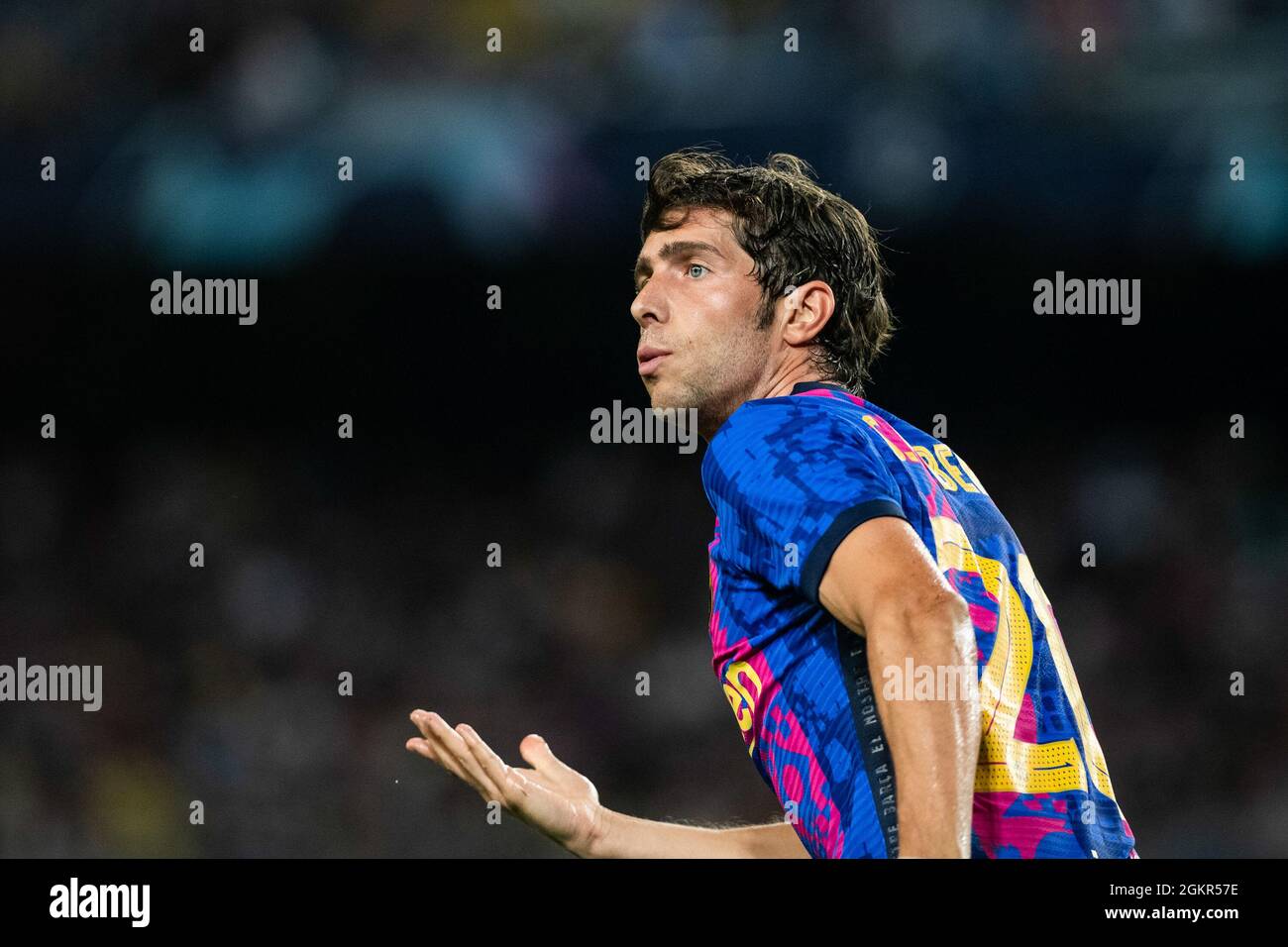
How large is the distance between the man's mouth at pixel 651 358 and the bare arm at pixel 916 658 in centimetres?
120

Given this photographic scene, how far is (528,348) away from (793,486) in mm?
6268

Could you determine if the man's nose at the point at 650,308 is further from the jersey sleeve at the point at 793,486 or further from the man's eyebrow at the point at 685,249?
the jersey sleeve at the point at 793,486

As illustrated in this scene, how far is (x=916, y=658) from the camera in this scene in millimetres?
2312

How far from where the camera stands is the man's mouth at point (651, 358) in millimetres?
3549

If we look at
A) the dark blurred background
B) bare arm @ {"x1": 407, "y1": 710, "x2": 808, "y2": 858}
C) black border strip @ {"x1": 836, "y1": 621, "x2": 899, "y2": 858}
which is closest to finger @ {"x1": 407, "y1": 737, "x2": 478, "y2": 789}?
bare arm @ {"x1": 407, "y1": 710, "x2": 808, "y2": 858}

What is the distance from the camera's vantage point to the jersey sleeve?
8.19 ft

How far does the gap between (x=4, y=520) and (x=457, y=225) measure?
3601 millimetres

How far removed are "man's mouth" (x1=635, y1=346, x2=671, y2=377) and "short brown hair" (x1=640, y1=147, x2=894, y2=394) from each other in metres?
0.27

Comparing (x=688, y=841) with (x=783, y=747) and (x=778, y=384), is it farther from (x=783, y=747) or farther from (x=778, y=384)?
(x=778, y=384)

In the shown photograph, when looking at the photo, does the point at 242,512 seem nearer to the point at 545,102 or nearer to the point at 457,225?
the point at 457,225

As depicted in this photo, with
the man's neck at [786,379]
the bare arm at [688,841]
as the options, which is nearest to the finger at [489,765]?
the bare arm at [688,841]

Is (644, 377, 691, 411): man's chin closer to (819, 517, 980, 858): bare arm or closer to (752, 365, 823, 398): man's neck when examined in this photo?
(752, 365, 823, 398): man's neck
